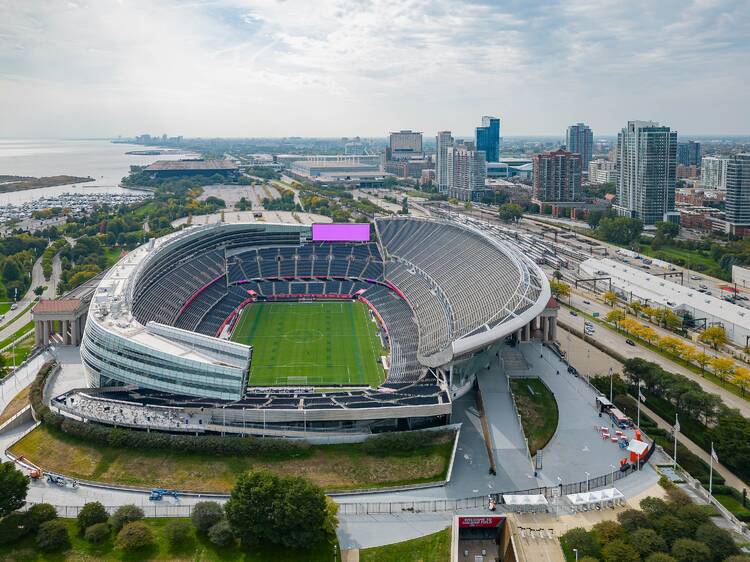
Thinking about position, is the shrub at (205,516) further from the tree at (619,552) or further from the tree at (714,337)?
the tree at (714,337)

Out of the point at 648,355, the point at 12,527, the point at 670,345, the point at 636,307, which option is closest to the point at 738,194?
the point at 636,307

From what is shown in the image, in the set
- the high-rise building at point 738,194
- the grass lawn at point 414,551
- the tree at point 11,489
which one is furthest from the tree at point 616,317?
the tree at point 11,489

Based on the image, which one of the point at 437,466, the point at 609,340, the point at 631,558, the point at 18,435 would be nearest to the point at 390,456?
the point at 437,466

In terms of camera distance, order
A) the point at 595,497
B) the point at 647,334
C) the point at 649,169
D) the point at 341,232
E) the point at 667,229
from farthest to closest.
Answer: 1. the point at 649,169
2. the point at 667,229
3. the point at 341,232
4. the point at 647,334
5. the point at 595,497

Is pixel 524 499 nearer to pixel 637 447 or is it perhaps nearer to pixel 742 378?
pixel 637 447

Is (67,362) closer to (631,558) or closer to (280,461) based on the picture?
(280,461)

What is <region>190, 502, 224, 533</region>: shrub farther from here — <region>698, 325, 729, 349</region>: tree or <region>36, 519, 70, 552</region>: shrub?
<region>698, 325, 729, 349</region>: tree

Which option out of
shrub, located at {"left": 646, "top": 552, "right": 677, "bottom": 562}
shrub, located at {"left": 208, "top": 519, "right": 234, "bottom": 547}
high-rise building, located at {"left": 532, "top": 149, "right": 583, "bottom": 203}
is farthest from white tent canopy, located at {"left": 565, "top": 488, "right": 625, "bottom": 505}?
high-rise building, located at {"left": 532, "top": 149, "right": 583, "bottom": 203}
